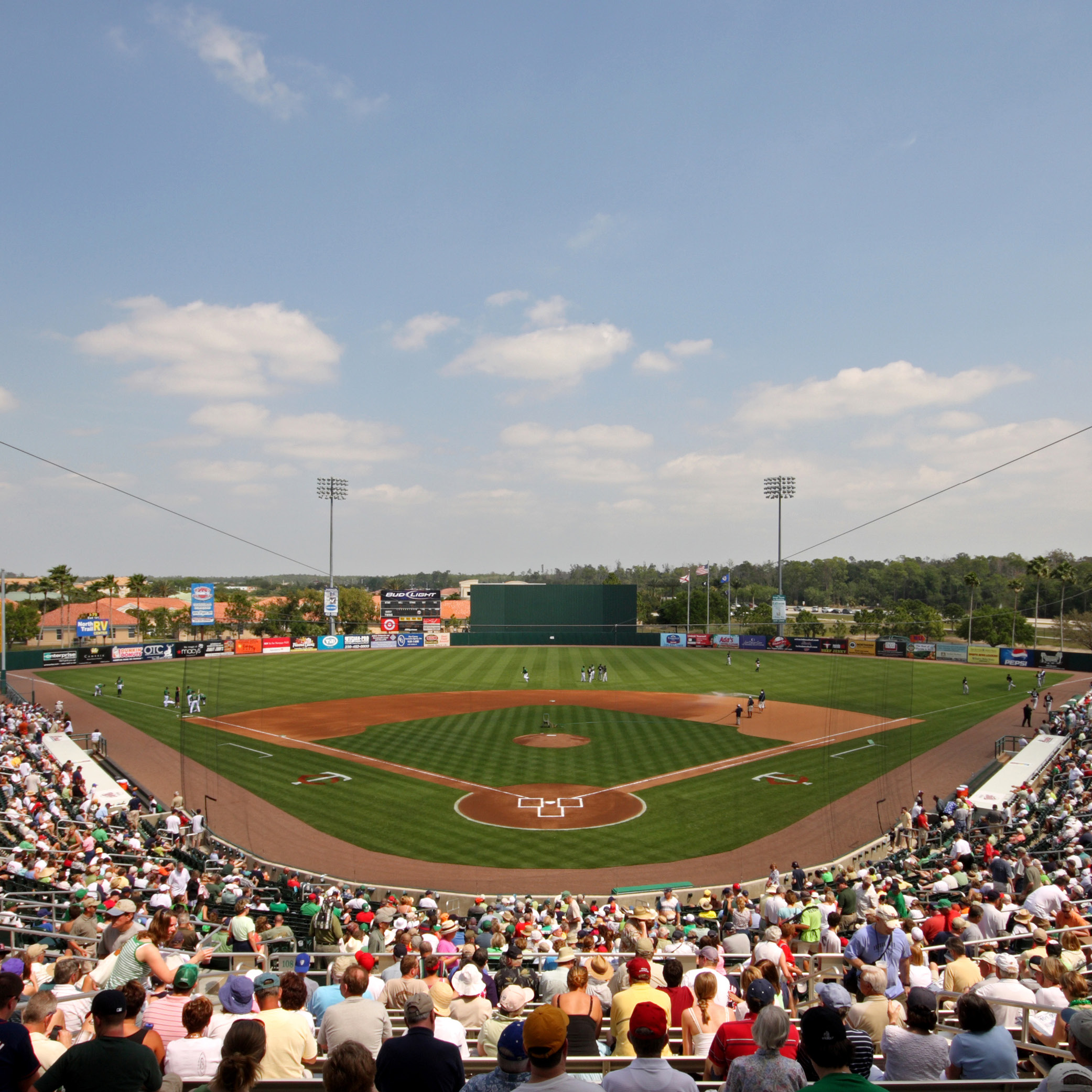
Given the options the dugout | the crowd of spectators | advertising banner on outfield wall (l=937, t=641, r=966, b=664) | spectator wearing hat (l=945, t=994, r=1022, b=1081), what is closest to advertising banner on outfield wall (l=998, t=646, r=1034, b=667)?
advertising banner on outfield wall (l=937, t=641, r=966, b=664)

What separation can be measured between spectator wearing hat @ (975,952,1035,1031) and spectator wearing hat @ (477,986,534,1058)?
12.4 ft

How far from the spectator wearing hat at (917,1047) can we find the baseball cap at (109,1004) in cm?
512

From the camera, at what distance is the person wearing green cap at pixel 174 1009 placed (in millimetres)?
5797

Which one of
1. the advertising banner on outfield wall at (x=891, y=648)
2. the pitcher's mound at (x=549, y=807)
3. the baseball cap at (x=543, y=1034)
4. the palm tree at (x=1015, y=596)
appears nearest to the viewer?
the baseball cap at (x=543, y=1034)

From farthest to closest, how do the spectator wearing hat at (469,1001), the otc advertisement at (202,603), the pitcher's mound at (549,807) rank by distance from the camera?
the otc advertisement at (202,603), the pitcher's mound at (549,807), the spectator wearing hat at (469,1001)

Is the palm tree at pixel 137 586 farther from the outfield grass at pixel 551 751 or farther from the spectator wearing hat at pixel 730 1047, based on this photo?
the spectator wearing hat at pixel 730 1047

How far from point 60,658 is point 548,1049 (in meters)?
71.3

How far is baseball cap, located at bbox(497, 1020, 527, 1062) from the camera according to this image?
13.6 feet

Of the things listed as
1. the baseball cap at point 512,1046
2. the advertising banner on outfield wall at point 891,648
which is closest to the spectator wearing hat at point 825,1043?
the baseball cap at point 512,1046

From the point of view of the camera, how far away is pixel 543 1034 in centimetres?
347

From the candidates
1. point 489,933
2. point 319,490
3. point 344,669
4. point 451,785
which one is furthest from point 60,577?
point 489,933

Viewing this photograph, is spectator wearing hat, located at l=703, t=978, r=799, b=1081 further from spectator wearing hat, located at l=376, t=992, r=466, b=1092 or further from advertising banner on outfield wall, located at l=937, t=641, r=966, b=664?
advertising banner on outfield wall, located at l=937, t=641, r=966, b=664

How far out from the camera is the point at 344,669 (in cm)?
6212

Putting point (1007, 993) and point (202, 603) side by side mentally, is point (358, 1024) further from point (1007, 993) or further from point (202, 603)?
point (202, 603)
